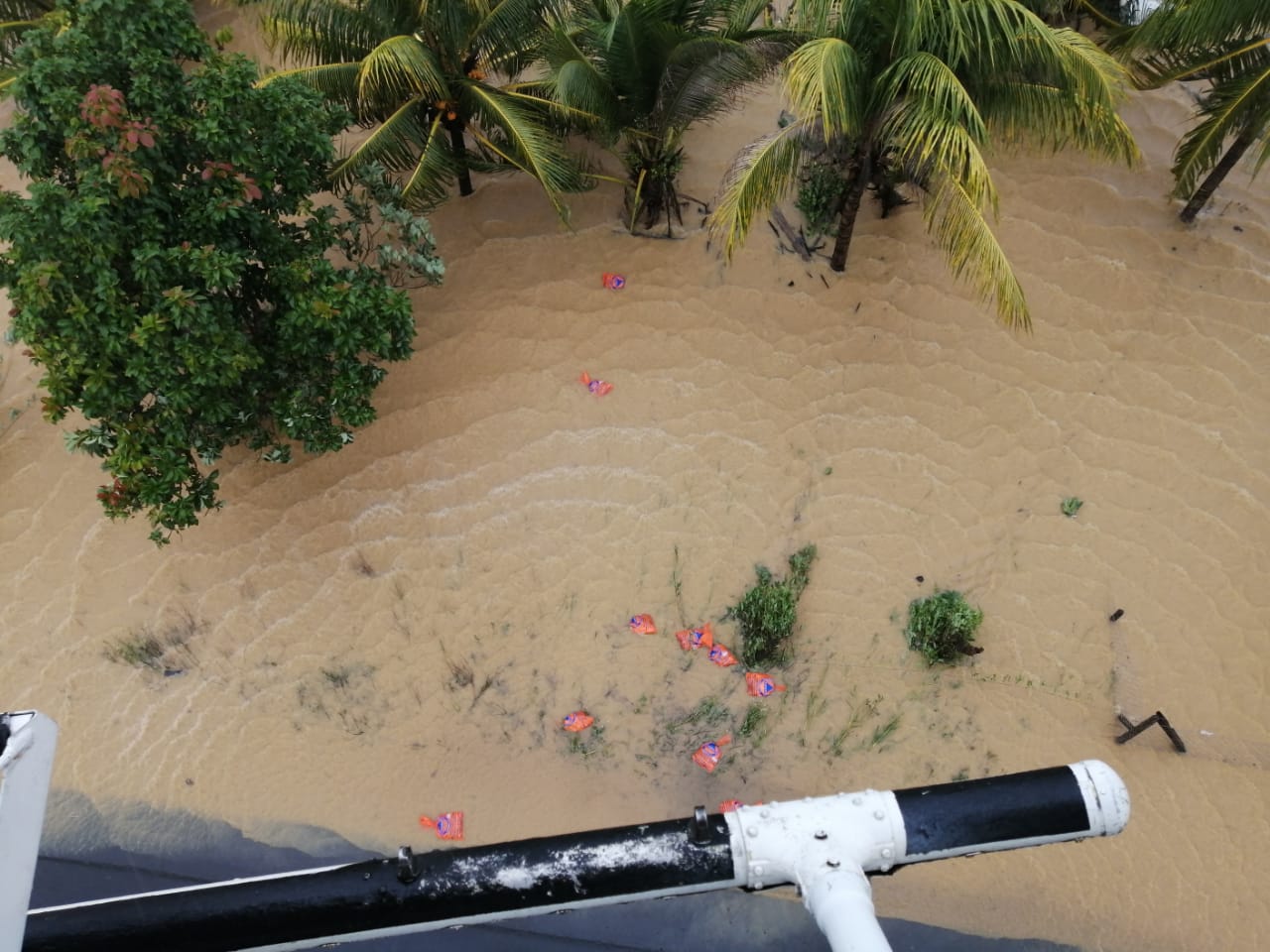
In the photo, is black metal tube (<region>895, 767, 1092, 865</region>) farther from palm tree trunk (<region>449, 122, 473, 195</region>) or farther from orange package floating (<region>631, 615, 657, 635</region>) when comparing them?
palm tree trunk (<region>449, 122, 473, 195</region>)

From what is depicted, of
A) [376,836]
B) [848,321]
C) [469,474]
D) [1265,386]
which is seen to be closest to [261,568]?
[469,474]

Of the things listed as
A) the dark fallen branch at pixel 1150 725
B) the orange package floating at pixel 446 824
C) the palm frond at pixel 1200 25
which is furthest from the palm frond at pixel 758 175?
the orange package floating at pixel 446 824

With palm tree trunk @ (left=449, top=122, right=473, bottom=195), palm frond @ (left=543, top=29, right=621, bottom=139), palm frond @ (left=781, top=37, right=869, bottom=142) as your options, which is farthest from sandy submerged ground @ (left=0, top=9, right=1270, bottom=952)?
palm frond @ (left=781, top=37, right=869, bottom=142)

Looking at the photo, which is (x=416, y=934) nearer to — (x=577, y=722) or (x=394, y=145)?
(x=577, y=722)

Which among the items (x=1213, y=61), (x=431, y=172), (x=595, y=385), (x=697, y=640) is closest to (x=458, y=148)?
(x=431, y=172)

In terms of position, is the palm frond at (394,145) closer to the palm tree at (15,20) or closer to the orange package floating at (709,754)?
the palm tree at (15,20)

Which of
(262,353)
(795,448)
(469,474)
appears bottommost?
(469,474)

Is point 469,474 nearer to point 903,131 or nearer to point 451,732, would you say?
point 451,732
